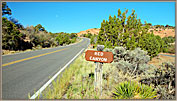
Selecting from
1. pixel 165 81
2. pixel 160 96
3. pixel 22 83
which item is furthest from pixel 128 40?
pixel 22 83

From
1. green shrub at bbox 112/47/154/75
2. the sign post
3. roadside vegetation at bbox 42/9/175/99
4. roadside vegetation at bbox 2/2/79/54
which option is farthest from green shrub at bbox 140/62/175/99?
roadside vegetation at bbox 2/2/79/54

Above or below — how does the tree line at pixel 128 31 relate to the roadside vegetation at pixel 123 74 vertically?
above

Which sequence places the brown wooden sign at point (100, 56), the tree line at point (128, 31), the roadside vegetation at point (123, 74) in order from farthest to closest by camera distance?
the tree line at point (128, 31), the roadside vegetation at point (123, 74), the brown wooden sign at point (100, 56)

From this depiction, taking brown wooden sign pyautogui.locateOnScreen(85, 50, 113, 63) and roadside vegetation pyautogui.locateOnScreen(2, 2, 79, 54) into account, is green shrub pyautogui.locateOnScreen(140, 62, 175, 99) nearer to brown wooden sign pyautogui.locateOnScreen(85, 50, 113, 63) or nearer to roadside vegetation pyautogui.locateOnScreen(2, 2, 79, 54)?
brown wooden sign pyautogui.locateOnScreen(85, 50, 113, 63)

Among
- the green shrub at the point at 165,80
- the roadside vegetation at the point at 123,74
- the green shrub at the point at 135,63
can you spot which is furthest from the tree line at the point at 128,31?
the green shrub at the point at 165,80

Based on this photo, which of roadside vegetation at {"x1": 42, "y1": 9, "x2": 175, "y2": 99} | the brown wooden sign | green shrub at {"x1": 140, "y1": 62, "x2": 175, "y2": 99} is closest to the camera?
the brown wooden sign

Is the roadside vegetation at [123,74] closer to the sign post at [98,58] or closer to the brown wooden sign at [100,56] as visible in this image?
the sign post at [98,58]

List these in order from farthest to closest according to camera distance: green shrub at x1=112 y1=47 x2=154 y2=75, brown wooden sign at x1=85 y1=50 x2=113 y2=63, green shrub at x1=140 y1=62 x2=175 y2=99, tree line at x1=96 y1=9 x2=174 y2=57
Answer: tree line at x1=96 y1=9 x2=174 y2=57, green shrub at x1=112 y1=47 x2=154 y2=75, green shrub at x1=140 y1=62 x2=175 y2=99, brown wooden sign at x1=85 y1=50 x2=113 y2=63

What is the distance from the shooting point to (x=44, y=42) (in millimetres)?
30812

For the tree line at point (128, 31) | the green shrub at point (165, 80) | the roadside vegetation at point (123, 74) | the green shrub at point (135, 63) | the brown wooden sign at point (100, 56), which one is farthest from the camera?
the tree line at point (128, 31)

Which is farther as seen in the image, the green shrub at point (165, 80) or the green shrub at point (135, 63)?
the green shrub at point (135, 63)

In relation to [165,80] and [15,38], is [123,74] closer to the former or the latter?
→ [165,80]

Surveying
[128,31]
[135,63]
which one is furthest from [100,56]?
[128,31]

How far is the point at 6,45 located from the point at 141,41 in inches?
814
